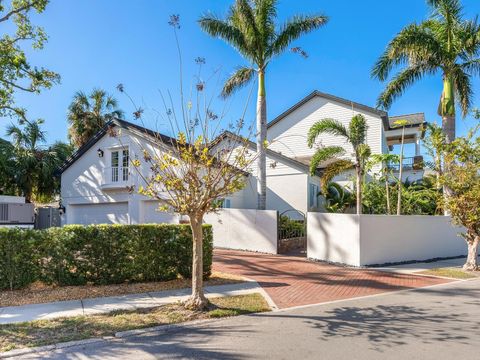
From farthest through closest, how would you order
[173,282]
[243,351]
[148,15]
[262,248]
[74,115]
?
[74,115], [262,248], [148,15], [173,282], [243,351]

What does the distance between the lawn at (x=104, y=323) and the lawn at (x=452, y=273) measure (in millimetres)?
7022

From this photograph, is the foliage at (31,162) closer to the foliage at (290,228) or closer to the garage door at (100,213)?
the garage door at (100,213)

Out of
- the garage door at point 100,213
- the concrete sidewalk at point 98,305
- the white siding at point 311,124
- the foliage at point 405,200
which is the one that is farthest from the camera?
the white siding at point 311,124

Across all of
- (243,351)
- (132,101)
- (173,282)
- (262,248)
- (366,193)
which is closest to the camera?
(243,351)

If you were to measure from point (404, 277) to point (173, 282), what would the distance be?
23.0 feet

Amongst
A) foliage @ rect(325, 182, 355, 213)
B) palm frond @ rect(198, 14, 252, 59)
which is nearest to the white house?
foliage @ rect(325, 182, 355, 213)

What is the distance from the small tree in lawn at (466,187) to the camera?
12.0 metres

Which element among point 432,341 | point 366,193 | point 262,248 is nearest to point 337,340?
point 432,341

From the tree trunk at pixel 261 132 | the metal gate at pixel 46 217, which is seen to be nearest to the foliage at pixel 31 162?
the metal gate at pixel 46 217

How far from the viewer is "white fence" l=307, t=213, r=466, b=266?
504 inches

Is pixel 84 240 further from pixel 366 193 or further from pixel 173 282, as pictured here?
pixel 366 193

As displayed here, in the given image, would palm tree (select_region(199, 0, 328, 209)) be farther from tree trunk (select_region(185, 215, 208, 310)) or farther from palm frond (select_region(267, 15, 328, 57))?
tree trunk (select_region(185, 215, 208, 310))

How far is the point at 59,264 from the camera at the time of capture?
8.48 metres

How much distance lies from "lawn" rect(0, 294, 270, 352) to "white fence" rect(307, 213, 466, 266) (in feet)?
20.2
